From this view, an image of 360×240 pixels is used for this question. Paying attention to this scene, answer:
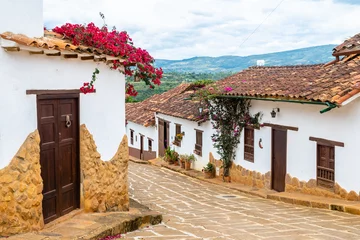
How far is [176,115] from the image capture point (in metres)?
21.2

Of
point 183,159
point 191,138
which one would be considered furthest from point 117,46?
point 183,159

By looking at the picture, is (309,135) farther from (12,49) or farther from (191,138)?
(12,49)

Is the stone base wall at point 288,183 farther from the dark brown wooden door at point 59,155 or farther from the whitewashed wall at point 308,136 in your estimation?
the dark brown wooden door at point 59,155

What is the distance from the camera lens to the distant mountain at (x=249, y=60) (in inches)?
2810

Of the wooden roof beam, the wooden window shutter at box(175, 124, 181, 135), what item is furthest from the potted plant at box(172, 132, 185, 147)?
the wooden roof beam

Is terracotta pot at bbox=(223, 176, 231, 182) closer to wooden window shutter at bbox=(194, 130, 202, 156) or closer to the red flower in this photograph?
wooden window shutter at bbox=(194, 130, 202, 156)

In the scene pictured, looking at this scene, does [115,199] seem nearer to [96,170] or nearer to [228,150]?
[96,170]

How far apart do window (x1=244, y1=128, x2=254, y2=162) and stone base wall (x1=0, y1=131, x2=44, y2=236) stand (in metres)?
10.3

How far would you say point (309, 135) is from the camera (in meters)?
12.4

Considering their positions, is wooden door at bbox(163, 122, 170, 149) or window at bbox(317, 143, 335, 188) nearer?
window at bbox(317, 143, 335, 188)

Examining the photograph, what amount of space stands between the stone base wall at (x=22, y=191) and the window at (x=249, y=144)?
1030 centimetres

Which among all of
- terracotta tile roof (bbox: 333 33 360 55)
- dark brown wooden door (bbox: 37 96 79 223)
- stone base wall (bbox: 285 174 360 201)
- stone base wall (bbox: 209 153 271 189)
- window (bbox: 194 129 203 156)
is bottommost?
stone base wall (bbox: 209 153 271 189)

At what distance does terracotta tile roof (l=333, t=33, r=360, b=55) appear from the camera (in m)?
13.4

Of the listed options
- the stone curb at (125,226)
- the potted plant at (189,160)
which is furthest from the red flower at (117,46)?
the potted plant at (189,160)
